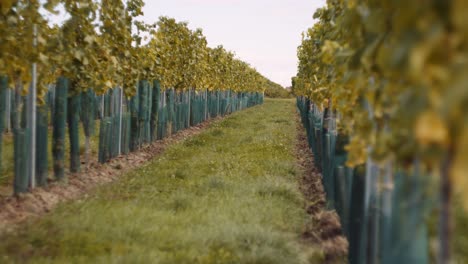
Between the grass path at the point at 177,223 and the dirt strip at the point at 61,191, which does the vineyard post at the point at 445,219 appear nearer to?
the grass path at the point at 177,223

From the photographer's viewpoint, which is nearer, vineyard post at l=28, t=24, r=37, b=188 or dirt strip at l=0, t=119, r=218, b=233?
dirt strip at l=0, t=119, r=218, b=233

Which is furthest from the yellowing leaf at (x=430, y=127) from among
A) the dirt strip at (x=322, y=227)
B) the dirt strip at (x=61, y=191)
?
the dirt strip at (x=61, y=191)

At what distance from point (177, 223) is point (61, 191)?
2207 millimetres

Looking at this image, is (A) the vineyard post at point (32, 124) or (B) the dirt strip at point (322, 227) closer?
(B) the dirt strip at point (322, 227)

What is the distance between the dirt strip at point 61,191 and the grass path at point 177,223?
27 cm

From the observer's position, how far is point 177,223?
6215 mm

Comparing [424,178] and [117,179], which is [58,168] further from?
[424,178]

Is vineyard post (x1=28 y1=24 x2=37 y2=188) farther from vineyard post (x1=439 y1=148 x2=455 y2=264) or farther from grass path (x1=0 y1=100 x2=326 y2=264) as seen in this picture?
vineyard post (x1=439 y1=148 x2=455 y2=264)

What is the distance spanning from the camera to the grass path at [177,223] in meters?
5.04

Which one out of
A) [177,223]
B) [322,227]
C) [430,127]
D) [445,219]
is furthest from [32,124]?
[430,127]

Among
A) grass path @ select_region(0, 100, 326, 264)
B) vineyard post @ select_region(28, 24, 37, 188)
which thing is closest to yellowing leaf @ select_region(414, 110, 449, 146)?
grass path @ select_region(0, 100, 326, 264)

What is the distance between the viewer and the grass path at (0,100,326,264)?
504cm

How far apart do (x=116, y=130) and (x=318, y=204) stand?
4.92 meters

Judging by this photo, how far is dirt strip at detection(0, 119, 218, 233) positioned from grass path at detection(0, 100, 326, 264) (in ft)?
0.88
